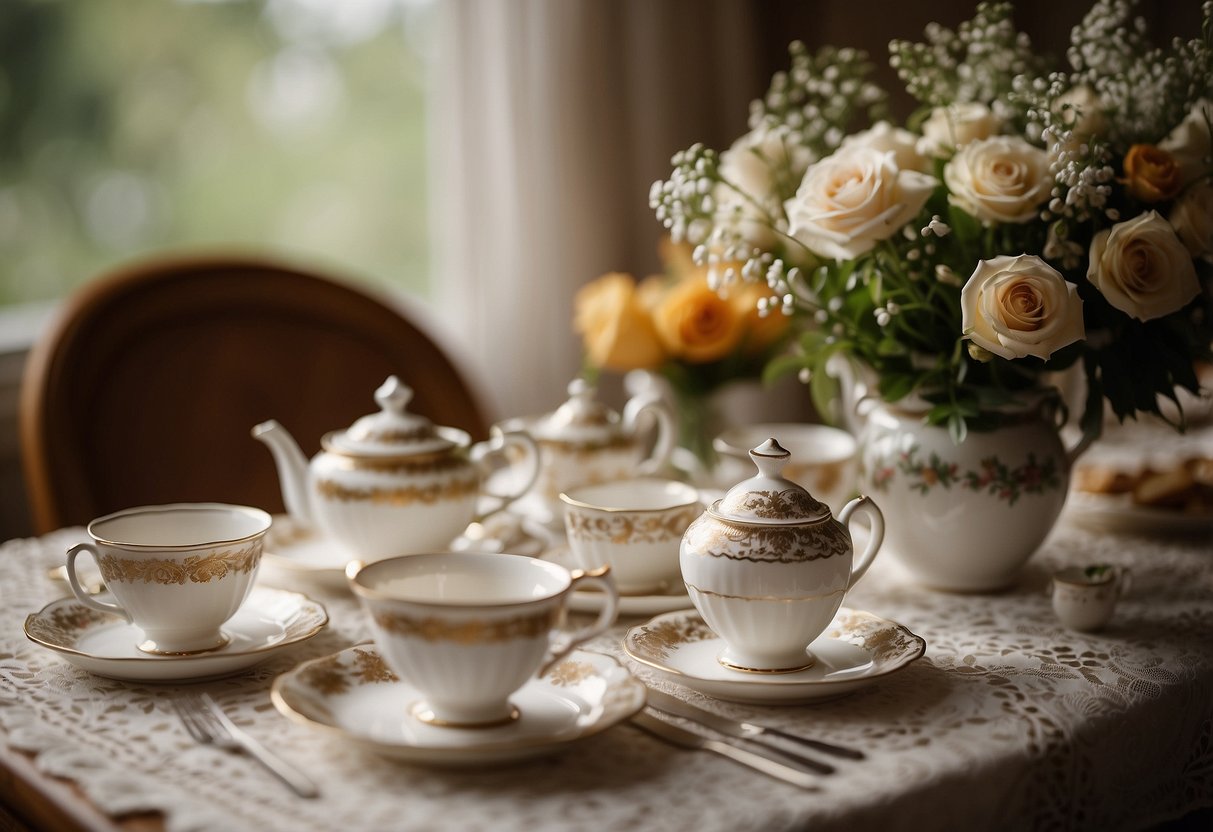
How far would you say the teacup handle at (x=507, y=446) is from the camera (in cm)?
125

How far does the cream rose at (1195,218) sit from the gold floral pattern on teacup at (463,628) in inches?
28.1

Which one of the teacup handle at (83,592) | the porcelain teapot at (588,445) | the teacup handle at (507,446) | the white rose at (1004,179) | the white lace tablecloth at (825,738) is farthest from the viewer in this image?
the porcelain teapot at (588,445)

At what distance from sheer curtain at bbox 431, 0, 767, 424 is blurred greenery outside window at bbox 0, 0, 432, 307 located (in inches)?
11.6

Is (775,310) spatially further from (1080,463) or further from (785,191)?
(1080,463)

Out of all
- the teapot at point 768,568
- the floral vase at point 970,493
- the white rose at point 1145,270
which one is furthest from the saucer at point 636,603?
the white rose at point 1145,270

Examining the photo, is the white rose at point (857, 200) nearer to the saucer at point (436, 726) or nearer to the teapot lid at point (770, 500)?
the teapot lid at point (770, 500)

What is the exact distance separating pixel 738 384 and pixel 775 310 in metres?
0.12

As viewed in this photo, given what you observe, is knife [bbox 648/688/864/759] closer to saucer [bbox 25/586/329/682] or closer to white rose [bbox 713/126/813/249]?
saucer [bbox 25/586/329/682]

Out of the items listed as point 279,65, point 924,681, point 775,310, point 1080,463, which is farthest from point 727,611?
point 279,65

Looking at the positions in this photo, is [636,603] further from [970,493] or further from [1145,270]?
[1145,270]

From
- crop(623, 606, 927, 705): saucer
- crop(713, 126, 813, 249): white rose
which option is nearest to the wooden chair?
crop(713, 126, 813, 249): white rose

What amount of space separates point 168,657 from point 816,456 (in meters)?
0.77

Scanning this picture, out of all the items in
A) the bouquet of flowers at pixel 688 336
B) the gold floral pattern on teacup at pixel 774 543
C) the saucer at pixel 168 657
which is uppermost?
the bouquet of flowers at pixel 688 336

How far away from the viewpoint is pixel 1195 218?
3.48 ft
